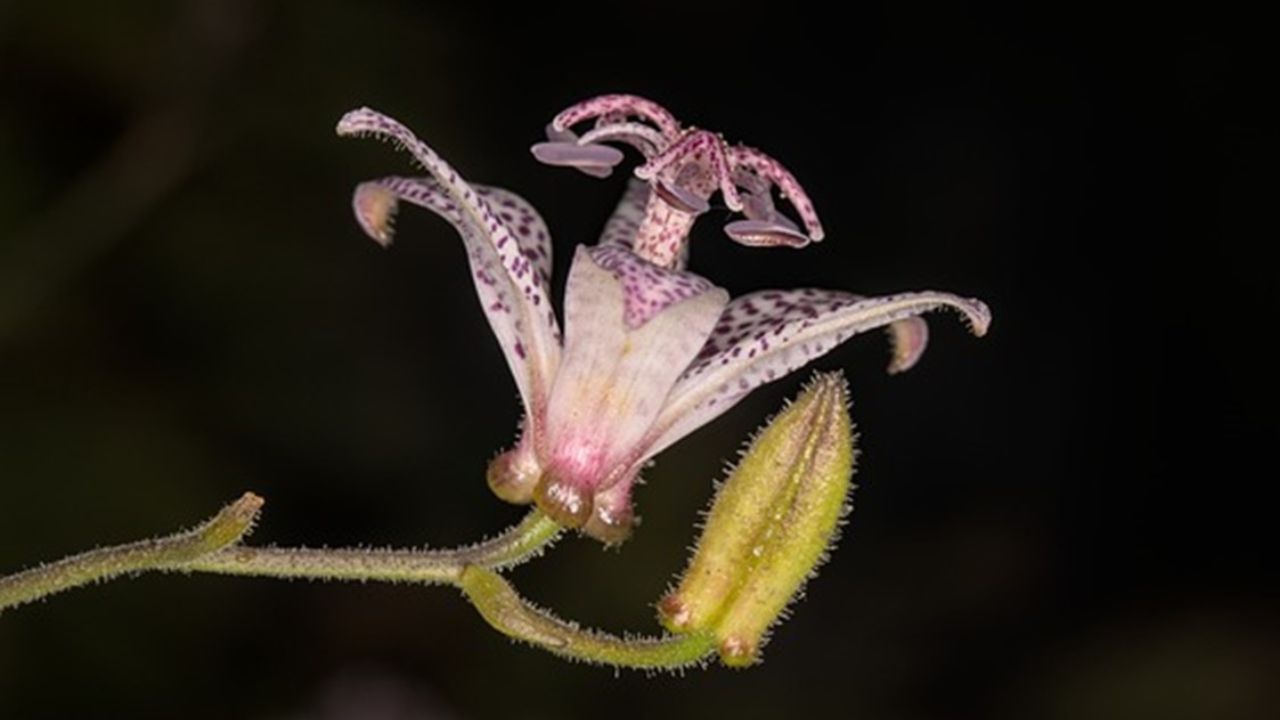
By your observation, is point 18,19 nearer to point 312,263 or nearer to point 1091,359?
point 312,263

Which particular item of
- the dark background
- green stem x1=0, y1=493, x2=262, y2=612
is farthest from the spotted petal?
the dark background

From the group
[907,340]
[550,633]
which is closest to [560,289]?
[907,340]

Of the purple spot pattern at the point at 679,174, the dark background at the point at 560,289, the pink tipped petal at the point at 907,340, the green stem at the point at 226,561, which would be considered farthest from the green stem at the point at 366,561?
the dark background at the point at 560,289

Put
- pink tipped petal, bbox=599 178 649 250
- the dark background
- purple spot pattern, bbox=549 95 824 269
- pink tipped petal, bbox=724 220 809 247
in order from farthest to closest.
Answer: the dark background < pink tipped petal, bbox=599 178 649 250 < purple spot pattern, bbox=549 95 824 269 < pink tipped petal, bbox=724 220 809 247

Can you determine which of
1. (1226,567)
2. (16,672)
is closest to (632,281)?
(16,672)

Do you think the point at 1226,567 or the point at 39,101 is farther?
the point at 1226,567

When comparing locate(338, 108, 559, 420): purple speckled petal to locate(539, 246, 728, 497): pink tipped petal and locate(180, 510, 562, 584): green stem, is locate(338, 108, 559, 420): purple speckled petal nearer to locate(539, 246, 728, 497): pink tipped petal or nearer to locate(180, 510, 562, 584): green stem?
locate(539, 246, 728, 497): pink tipped petal

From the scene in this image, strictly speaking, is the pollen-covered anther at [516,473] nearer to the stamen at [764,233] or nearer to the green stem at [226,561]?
the green stem at [226,561]
